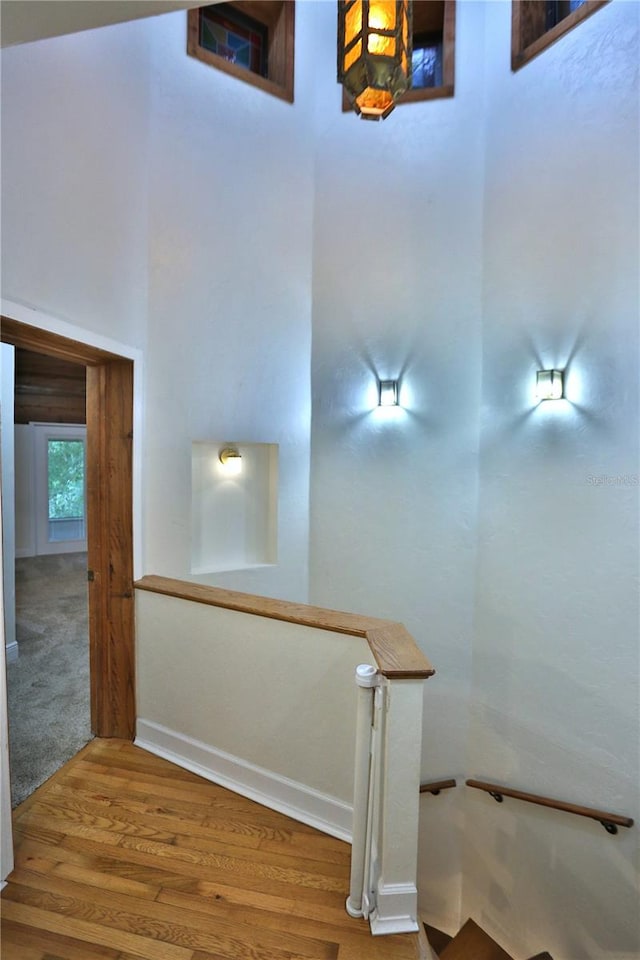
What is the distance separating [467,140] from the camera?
3221 mm

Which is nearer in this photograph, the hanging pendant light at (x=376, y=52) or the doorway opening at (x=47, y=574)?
the hanging pendant light at (x=376, y=52)

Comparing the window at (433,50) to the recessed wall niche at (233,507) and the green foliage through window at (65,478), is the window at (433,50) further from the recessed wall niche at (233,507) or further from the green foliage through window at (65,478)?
the green foliage through window at (65,478)

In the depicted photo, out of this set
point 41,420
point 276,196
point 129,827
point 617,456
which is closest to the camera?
point 129,827

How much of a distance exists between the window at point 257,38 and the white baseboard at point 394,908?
14.1ft

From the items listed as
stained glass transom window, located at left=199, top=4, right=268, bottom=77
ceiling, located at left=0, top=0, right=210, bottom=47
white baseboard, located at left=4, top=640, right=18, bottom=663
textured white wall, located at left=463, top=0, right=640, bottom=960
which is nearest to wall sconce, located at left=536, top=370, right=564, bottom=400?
textured white wall, located at left=463, top=0, right=640, bottom=960

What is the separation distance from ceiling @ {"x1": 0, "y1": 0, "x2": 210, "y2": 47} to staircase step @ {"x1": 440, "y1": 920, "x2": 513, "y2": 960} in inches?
184

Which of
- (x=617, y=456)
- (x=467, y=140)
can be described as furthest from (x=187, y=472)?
(x=467, y=140)

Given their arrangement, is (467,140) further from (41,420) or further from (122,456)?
(41,420)

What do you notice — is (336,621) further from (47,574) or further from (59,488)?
(59,488)

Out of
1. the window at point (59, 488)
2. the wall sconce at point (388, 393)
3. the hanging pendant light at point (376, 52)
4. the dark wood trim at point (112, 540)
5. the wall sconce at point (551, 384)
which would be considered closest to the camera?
the hanging pendant light at point (376, 52)

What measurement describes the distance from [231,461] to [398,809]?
2258 millimetres

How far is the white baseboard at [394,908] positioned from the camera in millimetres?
1425

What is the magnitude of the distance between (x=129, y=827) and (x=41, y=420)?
18.1 ft

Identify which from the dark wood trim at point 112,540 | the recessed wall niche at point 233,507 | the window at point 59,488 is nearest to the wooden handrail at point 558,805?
the recessed wall niche at point 233,507
